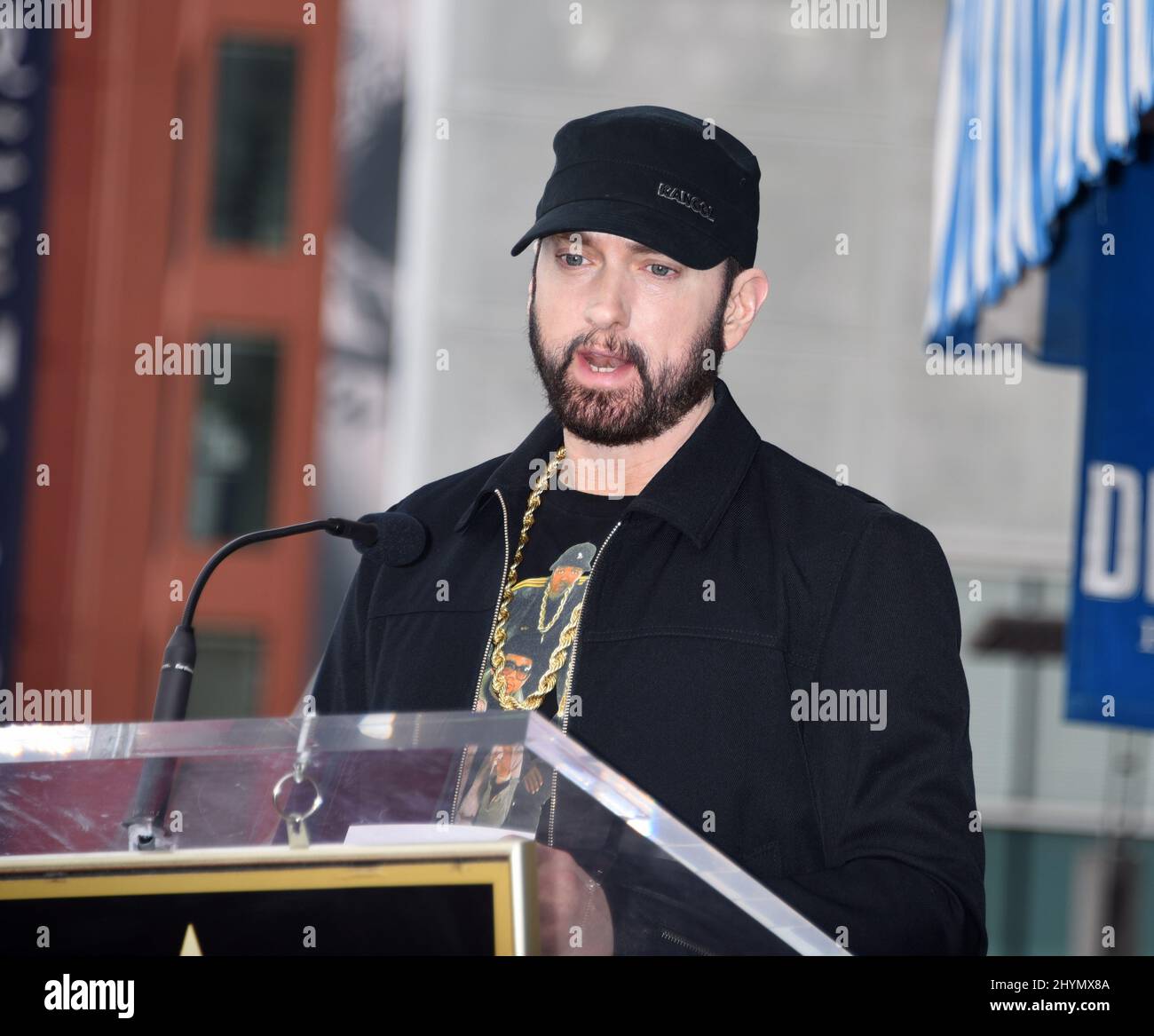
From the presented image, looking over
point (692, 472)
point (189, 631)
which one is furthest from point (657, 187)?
point (189, 631)

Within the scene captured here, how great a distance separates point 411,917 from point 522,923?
10cm

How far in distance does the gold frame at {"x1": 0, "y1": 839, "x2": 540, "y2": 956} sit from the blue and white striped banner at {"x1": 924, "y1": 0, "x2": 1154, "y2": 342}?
3312 millimetres

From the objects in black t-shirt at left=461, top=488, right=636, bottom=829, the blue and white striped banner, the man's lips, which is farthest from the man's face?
the blue and white striped banner

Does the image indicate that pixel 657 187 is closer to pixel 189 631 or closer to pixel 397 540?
pixel 397 540

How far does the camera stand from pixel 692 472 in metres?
2.67

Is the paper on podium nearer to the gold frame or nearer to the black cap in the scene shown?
the gold frame

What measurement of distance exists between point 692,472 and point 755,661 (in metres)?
0.36

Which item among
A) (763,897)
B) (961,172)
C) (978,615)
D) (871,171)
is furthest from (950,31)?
(763,897)

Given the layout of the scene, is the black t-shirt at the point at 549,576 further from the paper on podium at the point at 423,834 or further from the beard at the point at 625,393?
the paper on podium at the point at 423,834

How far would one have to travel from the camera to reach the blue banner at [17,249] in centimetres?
1088

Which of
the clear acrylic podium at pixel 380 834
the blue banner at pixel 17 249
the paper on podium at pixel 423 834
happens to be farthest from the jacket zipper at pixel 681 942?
the blue banner at pixel 17 249

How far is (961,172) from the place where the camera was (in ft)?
18.1

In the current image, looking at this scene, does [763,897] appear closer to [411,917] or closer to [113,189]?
[411,917]
